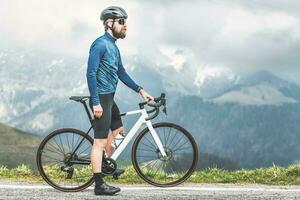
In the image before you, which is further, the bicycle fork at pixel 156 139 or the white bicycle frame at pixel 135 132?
the bicycle fork at pixel 156 139

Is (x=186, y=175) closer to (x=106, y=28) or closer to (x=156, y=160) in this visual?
(x=156, y=160)

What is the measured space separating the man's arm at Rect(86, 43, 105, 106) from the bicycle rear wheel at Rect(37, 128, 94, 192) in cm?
82

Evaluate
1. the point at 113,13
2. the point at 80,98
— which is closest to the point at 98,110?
the point at 80,98

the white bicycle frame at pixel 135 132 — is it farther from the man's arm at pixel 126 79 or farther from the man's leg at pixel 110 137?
the man's arm at pixel 126 79

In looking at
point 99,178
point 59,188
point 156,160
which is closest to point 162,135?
point 156,160

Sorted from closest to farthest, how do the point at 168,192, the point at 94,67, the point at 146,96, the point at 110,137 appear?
the point at 94,67, the point at 168,192, the point at 110,137, the point at 146,96

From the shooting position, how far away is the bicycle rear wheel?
9484 millimetres

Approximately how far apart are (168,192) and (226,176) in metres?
2.50

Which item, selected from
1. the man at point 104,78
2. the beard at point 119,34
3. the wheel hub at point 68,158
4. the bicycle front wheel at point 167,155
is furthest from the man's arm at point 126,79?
the wheel hub at point 68,158

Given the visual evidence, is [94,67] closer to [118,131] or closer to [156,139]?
[118,131]

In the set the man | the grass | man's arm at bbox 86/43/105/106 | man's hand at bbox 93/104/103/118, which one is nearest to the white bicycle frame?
the man

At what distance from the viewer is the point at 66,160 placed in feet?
31.8

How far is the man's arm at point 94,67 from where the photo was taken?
884cm

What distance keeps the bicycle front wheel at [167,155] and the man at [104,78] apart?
616 mm
